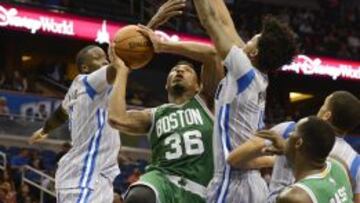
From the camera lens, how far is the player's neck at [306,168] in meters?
3.71

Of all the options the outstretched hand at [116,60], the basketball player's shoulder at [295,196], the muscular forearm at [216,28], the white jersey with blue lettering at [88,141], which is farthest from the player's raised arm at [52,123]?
the basketball player's shoulder at [295,196]

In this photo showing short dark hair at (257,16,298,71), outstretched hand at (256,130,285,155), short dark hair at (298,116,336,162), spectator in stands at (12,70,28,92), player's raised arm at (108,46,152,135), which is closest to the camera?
short dark hair at (298,116,336,162)

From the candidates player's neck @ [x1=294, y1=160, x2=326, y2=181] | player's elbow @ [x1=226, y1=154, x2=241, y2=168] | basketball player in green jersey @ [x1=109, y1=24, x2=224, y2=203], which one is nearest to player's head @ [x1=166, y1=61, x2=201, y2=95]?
basketball player in green jersey @ [x1=109, y1=24, x2=224, y2=203]

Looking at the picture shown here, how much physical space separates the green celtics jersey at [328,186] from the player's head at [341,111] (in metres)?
0.65

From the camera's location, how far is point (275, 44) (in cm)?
437

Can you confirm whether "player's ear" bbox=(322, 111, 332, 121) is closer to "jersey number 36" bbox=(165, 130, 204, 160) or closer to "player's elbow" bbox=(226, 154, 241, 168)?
"player's elbow" bbox=(226, 154, 241, 168)

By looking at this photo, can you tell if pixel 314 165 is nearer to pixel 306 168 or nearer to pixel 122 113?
pixel 306 168

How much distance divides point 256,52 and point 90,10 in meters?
14.3

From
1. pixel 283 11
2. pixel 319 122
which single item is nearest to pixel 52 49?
pixel 283 11

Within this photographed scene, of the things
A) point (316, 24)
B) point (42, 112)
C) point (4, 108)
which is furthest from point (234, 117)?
point (316, 24)

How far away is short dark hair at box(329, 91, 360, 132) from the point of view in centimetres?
447

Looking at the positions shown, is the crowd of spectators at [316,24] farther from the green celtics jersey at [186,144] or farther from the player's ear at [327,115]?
the player's ear at [327,115]

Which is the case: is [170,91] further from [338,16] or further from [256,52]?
[338,16]

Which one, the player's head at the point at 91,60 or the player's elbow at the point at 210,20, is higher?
the player's elbow at the point at 210,20
